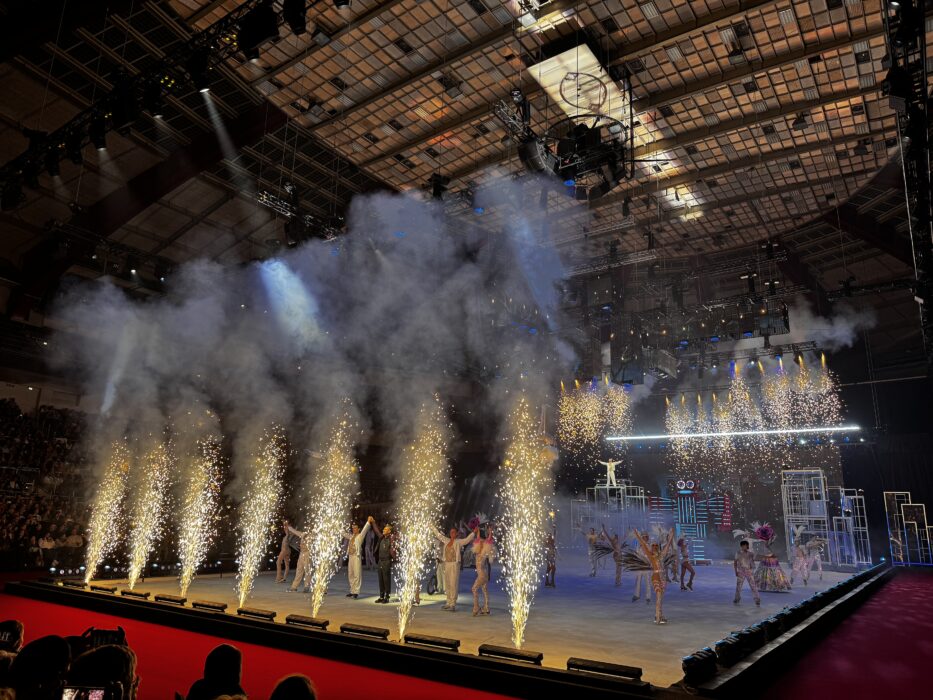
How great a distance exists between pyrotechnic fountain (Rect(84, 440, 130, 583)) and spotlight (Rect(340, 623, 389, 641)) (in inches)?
Answer: 274

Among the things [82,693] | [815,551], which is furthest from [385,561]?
[815,551]

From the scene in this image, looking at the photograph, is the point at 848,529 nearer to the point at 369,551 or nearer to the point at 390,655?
the point at 369,551

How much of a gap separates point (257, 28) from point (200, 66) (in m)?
1.30

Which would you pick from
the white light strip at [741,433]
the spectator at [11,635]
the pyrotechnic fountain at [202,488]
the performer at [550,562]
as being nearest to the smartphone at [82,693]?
the spectator at [11,635]

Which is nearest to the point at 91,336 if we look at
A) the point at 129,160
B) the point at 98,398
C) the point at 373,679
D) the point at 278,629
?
the point at 98,398

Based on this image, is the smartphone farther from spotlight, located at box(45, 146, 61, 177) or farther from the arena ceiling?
spotlight, located at box(45, 146, 61, 177)

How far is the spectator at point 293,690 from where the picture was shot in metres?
2.24

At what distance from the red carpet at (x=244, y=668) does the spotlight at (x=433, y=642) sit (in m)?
0.43

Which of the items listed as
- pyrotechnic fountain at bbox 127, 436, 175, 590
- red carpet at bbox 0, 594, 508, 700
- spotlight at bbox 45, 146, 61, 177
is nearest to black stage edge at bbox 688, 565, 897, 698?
red carpet at bbox 0, 594, 508, 700

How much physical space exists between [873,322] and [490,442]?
14575mm

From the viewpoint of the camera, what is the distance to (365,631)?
20.4ft

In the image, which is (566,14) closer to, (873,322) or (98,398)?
(98,398)

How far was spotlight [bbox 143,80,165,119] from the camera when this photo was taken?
26.7 feet

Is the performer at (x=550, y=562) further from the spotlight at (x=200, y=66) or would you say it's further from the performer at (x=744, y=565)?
the spotlight at (x=200, y=66)
